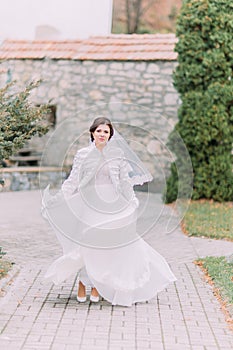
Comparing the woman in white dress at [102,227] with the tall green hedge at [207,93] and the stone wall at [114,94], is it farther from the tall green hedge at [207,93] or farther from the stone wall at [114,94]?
the stone wall at [114,94]

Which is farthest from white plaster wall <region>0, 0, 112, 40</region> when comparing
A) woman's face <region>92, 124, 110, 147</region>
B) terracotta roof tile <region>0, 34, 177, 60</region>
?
woman's face <region>92, 124, 110, 147</region>

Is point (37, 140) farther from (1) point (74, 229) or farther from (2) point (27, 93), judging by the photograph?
(1) point (74, 229)

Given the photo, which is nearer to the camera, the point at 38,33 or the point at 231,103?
the point at 231,103

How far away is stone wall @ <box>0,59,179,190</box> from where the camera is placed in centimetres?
1370

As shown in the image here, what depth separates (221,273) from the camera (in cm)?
688

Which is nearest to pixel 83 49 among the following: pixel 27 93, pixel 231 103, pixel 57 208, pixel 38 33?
pixel 38 33

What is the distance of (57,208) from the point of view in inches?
224

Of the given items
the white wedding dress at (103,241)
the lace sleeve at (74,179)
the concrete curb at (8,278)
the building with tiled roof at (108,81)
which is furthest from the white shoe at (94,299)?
the building with tiled roof at (108,81)

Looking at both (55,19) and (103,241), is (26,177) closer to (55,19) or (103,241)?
(55,19)

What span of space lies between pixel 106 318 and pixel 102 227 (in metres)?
0.74

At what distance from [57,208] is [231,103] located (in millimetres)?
7103

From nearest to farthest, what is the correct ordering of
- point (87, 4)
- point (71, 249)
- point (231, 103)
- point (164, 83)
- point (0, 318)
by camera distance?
point (0, 318) → point (71, 249) → point (231, 103) → point (164, 83) → point (87, 4)

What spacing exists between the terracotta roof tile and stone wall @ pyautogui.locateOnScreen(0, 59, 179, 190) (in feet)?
0.44

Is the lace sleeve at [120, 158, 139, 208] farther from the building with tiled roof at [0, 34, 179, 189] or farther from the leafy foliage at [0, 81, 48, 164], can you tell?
the building with tiled roof at [0, 34, 179, 189]
